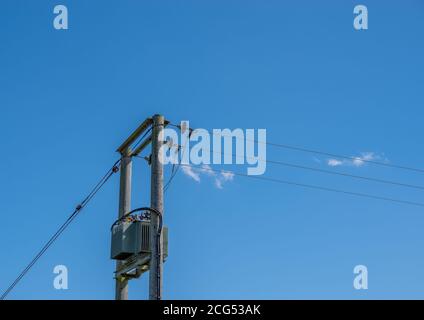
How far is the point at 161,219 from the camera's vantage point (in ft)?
66.7

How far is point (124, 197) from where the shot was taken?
24078 millimetres

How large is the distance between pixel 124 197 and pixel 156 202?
12.1 feet

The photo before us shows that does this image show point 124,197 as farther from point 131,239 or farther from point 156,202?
point 156,202

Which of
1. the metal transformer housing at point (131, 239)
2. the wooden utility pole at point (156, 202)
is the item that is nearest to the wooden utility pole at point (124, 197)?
the metal transformer housing at point (131, 239)

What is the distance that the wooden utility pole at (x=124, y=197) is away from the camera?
75.6 ft

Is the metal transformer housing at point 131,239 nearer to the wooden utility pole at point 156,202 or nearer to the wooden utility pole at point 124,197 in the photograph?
the wooden utility pole at point 156,202

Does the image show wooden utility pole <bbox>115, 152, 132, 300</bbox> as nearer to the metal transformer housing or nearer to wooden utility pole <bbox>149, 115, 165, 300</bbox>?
the metal transformer housing

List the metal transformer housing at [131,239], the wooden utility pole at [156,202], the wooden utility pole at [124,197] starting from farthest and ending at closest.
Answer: the wooden utility pole at [124,197] → the metal transformer housing at [131,239] → the wooden utility pole at [156,202]

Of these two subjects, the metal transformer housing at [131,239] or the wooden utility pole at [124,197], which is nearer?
the metal transformer housing at [131,239]

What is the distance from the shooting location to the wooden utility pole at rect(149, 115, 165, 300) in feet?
63.6

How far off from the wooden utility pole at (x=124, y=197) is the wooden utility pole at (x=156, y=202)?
2.95m
